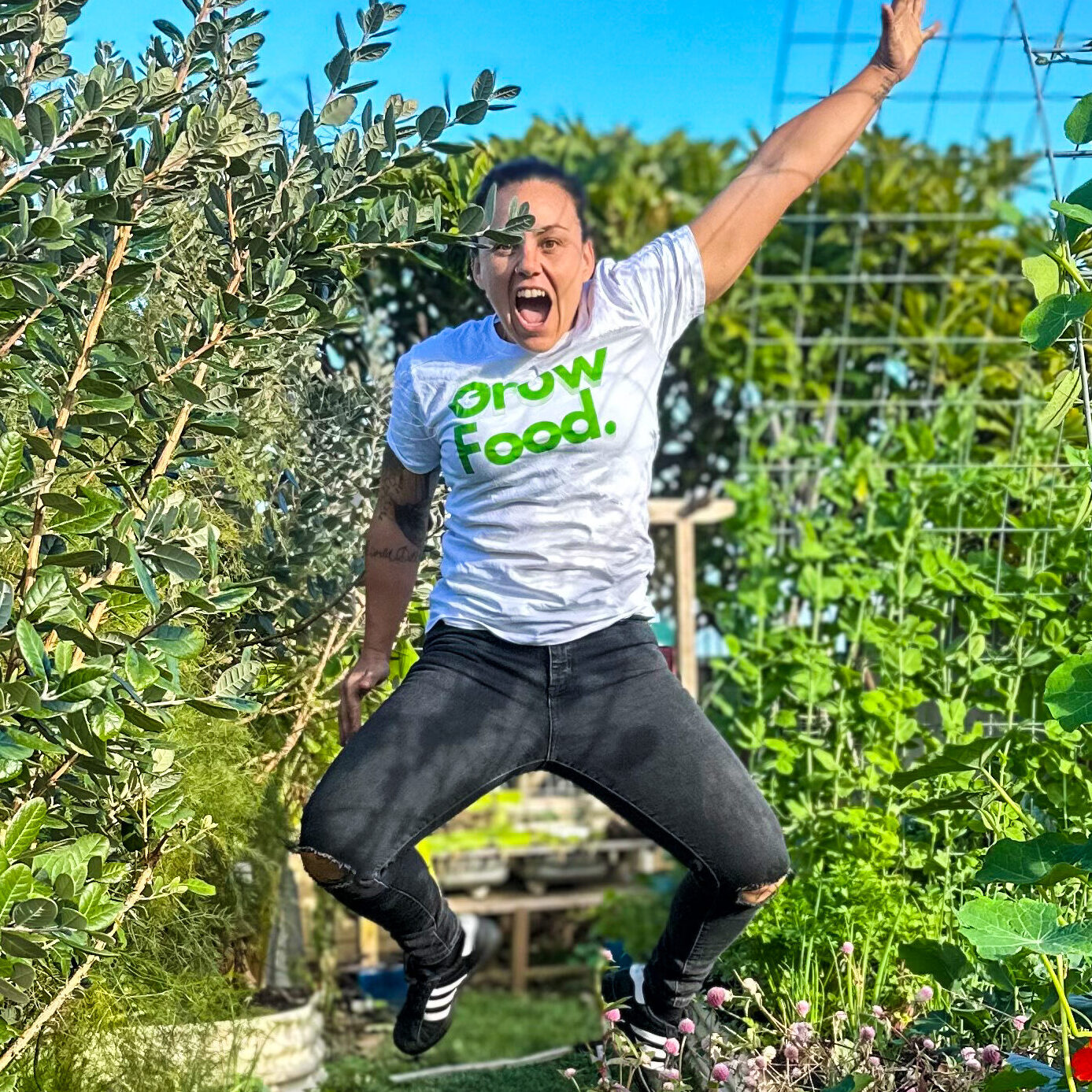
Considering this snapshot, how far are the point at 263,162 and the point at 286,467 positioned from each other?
2.27 ft

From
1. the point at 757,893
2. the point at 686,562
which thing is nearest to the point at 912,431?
the point at 686,562

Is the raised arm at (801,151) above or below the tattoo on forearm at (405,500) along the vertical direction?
above

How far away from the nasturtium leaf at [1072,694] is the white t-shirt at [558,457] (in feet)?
2.74

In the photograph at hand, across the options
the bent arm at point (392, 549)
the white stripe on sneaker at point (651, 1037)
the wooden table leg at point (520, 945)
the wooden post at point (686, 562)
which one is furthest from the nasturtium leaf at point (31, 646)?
the wooden table leg at point (520, 945)

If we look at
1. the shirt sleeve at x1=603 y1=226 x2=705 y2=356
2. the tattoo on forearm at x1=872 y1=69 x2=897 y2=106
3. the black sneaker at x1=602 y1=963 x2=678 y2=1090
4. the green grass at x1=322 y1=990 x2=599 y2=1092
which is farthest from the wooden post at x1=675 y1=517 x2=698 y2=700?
the tattoo on forearm at x1=872 y1=69 x2=897 y2=106

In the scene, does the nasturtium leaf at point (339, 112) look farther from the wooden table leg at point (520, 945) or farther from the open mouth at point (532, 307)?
the wooden table leg at point (520, 945)

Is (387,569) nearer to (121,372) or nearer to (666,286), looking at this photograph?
(666,286)

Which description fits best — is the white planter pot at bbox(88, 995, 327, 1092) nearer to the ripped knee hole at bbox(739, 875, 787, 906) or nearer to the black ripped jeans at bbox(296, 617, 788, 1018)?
the black ripped jeans at bbox(296, 617, 788, 1018)

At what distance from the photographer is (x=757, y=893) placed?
229 centimetres

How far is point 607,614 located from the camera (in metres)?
2.34

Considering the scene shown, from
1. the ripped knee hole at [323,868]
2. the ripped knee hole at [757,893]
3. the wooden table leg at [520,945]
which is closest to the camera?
the ripped knee hole at [323,868]

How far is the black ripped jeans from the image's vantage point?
2.18m

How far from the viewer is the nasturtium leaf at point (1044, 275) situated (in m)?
1.79

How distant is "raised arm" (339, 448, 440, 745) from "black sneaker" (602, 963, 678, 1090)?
0.68m
